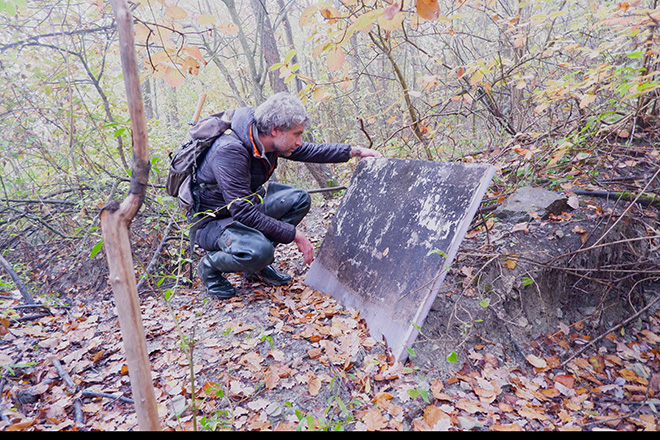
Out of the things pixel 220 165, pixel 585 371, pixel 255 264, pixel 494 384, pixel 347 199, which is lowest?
pixel 585 371

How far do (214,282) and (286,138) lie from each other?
5.16ft

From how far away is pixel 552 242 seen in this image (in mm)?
2809

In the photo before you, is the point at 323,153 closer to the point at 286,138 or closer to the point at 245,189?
the point at 286,138

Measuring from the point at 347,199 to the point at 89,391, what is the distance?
2.47m

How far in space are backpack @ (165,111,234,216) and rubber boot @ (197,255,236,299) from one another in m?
0.59

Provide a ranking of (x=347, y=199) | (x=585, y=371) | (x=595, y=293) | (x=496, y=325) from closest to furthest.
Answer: (x=585, y=371) < (x=496, y=325) < (x=595, y=293) < (x=347, y=199)

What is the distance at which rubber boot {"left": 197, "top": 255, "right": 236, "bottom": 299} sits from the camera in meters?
3.29

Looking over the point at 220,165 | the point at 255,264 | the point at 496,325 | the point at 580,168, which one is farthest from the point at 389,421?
the point at 580,168

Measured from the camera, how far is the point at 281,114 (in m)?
2.88

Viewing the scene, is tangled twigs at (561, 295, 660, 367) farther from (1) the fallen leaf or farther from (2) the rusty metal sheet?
(2) the rusty metal sheet

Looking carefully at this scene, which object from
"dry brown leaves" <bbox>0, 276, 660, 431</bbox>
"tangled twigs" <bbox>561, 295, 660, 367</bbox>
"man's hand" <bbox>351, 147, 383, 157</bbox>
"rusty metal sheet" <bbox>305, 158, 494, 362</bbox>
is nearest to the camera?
"dry brown leaves" <bbox>0, 276, 660, 431</bbox>

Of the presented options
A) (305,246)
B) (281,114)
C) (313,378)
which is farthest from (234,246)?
(313,378)

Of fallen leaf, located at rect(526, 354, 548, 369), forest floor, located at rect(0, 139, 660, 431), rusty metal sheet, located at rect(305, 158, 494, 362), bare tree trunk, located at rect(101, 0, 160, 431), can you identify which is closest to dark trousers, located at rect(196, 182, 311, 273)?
forest floor, located at rect(0, 139, 660, 431)

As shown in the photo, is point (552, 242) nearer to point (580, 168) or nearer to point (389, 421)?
point (580, 168)
